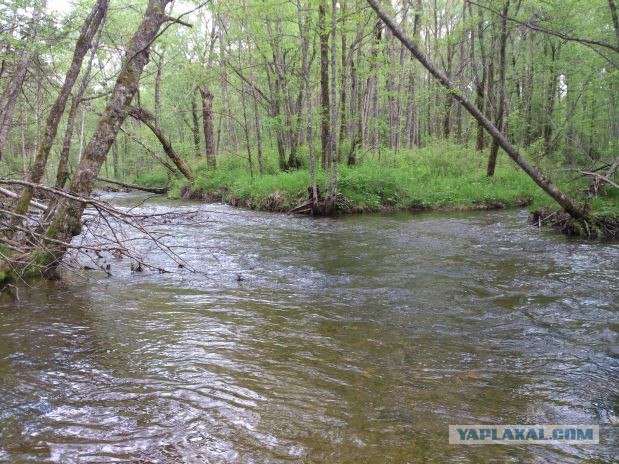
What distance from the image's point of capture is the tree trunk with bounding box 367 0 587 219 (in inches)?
302

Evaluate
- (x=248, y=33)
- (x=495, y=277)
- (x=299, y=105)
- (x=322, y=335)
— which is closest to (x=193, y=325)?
(x=322, y=335)

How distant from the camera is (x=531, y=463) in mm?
2512

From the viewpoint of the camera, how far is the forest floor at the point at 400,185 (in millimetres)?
15852

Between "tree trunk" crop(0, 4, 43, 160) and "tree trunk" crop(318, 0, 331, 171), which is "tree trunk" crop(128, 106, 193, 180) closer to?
"tree trunk" crop(318, 0, 331, 171)

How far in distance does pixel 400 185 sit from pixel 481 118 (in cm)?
852

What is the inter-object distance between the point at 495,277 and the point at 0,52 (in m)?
10.6

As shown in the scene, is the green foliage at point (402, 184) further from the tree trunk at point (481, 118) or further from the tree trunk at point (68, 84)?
the tree trunk at point (68, 84)

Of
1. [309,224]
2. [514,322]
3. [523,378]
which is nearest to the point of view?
[523,378]

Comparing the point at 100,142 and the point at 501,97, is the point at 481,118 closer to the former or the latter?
the point at 100,142

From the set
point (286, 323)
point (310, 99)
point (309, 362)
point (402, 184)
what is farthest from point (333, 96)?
point (309, 362)

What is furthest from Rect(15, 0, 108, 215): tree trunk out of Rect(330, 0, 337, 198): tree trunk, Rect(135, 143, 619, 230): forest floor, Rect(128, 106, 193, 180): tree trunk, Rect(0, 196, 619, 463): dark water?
Rect(128, 106, 193, 180): tree trunk

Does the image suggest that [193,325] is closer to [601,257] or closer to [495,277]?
[495,277]

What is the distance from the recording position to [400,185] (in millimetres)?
16828

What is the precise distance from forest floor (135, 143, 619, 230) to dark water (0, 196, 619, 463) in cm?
765
